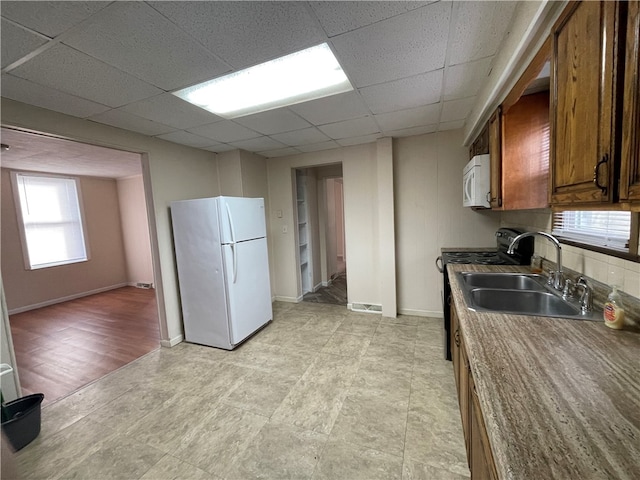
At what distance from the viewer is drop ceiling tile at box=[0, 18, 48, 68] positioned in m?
1.25

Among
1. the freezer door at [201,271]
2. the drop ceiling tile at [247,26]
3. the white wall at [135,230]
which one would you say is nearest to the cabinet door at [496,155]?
the drop ceiling tile at [247,26]

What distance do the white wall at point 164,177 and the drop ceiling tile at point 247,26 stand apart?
175cm

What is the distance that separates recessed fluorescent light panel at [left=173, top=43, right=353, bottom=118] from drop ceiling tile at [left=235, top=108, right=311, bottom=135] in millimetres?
90

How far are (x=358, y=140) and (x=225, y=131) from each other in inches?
65.0

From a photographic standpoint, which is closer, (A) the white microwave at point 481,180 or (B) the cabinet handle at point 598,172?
(B) the cabinet handle at point 598,172

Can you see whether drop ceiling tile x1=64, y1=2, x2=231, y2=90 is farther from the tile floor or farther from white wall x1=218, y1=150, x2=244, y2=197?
the tile floor

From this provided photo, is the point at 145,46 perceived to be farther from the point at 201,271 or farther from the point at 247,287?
the point at 247,287

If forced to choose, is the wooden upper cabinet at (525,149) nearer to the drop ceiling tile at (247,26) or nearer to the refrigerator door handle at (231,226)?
the drop ceiling tile at (247,26)

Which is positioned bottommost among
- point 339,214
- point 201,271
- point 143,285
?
point 143,285

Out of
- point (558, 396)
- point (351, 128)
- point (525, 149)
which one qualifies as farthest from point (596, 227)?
point (351, 128)

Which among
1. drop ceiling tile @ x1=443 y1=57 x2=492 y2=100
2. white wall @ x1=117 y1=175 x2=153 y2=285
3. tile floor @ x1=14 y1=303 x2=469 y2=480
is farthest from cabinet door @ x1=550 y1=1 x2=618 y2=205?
white wall @ x1=117 y1=175 x2=153 y2=285

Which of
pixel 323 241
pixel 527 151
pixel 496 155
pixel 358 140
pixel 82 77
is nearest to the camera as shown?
pixel 82 77

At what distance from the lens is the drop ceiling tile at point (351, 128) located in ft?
8.96

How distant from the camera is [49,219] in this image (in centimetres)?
481
